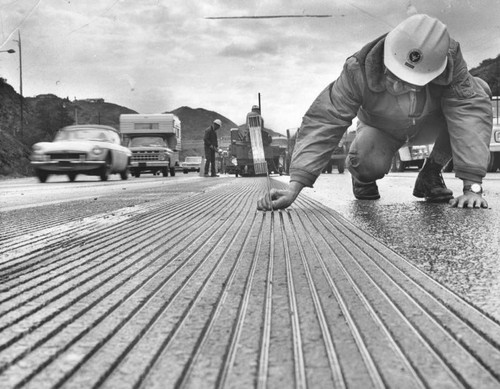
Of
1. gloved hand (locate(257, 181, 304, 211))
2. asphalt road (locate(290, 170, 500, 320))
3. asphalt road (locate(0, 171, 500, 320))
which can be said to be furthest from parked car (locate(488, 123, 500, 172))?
gloved hand (locate(257, 181, 304, 211))

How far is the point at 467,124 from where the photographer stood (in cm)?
420

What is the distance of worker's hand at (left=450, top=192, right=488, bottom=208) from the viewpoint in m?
4.11

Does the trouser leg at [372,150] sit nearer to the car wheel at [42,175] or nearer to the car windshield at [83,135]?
the car wheel at [42,175]

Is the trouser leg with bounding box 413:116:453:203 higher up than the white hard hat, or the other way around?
the white hard hat

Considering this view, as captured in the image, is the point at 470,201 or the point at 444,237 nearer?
the point at 444,237

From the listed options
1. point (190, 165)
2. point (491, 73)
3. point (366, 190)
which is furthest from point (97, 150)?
point (491, 73)

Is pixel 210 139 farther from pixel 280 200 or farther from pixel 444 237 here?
pixel 444 237

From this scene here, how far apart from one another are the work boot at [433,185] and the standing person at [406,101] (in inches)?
21.7

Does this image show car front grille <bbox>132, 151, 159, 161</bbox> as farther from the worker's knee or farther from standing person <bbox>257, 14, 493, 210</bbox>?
standing person <bbox>257, 14, 493, 210</bbox>

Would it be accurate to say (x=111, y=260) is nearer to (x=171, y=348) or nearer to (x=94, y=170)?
(x=171, y=348)

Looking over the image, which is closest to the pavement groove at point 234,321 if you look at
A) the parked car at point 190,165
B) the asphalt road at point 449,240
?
the asphalt road at point 449,240

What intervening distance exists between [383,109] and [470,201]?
875mm

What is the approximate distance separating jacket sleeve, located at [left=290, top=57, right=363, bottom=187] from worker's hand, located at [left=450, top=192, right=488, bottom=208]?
97cm

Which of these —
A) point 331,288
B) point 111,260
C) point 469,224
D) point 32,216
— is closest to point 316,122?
point 469,224
